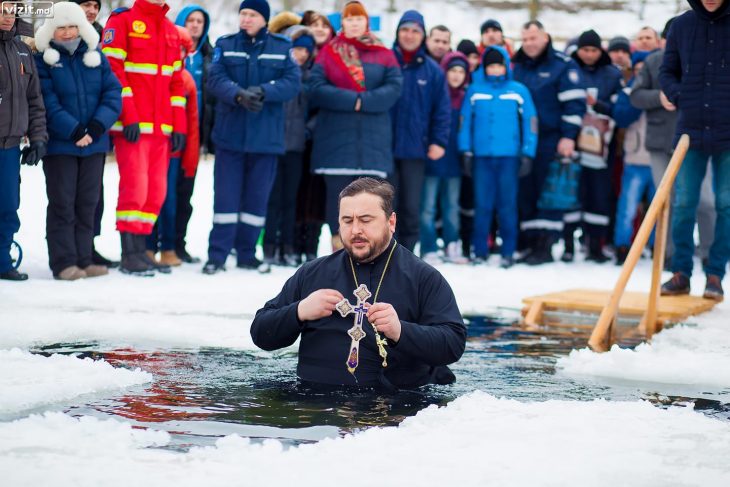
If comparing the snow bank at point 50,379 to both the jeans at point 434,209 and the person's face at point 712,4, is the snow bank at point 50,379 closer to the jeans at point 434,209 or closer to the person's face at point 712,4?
the person's face at point 712,4

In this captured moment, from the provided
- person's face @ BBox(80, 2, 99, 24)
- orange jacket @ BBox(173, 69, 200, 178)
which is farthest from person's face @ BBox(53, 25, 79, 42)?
orange jacket @ BBox(173, 69, 200, 178)

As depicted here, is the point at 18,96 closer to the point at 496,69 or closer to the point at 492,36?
the point at 496,69

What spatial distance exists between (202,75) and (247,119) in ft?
4.39

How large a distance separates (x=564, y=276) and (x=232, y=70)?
3.93m

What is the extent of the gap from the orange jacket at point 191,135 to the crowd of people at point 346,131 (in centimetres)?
2

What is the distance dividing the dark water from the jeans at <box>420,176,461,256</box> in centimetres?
518

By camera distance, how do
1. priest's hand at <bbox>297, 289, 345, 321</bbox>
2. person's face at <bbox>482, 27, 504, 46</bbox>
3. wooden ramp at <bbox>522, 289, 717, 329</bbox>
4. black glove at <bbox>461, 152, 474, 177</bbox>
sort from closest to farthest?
priest's hand at <bbox>297, 289, 345, 321</bbox>
wooden ramp at <bbox>522, 289, 717, 329</bbox>
black glove at <bbox>461, 152, 474, 177</bbox>
person's face at <bbox>482, 27, 504, 46</bbox>

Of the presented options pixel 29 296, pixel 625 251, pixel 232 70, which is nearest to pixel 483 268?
pixel 625 251

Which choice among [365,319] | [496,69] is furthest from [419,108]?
[365,319]

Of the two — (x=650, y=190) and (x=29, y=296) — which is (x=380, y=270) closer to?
(x=29, y=296)

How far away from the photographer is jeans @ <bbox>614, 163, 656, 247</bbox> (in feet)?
41.0

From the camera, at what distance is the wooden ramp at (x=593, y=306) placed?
8320mm

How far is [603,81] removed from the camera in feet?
41.3

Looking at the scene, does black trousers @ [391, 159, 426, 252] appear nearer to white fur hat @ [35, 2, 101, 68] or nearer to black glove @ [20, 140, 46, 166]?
white fur hat @ [35, 2, 101, 68]
